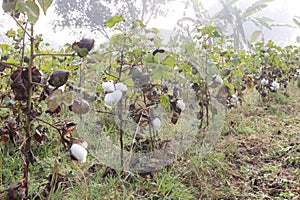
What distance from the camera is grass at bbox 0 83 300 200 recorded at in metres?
1.21

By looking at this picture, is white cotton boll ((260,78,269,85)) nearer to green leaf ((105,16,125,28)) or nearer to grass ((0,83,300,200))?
grass ((0,83,300,200))

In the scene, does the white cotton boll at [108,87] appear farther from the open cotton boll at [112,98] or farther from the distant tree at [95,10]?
the distant tree at [95,10]

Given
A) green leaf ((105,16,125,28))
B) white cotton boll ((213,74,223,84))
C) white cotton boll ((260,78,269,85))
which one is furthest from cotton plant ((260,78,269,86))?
green leaf ((105,16,125,28))

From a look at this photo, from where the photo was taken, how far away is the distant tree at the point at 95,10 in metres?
7.59

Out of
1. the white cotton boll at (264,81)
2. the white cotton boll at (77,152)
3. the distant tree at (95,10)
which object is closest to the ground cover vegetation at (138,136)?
the white cotton boll at (77,152)

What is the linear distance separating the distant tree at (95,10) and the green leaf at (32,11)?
6795 mm

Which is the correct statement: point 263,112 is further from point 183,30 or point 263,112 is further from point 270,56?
point 183,30

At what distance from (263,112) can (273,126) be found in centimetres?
42

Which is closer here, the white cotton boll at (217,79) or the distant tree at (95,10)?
the white cotton boll at (217,79)

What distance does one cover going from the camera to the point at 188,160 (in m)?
1.51

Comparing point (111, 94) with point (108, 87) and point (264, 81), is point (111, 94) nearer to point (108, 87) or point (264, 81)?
point (108, 87)

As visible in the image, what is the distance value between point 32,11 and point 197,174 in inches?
37.8

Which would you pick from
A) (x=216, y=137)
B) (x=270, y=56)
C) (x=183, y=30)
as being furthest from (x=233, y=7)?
(x=216, y=137)

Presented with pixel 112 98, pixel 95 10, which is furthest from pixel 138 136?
pixel 95 10
